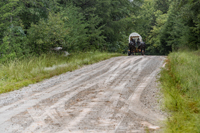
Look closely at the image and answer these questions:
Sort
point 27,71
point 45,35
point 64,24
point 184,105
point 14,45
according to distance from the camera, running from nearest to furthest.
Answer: point 184,105
point 27,71
point 14,45
point 45,35
point 64,24

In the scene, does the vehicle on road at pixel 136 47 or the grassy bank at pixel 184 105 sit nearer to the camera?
the grassy bank at pixel 184 105

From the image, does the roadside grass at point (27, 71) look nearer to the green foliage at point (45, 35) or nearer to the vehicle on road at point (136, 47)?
the green foliage at point (45, 35)

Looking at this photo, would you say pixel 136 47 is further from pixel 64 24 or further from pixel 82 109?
pixel 82 109

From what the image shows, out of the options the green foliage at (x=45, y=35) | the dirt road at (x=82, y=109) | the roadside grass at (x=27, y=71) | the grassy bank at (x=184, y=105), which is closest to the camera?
the grassy bank at (x=184, y=105)

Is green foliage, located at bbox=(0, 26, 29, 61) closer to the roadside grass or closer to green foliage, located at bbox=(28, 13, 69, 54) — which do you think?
green foliage, located at bbox=(28, 13, 69, 54)

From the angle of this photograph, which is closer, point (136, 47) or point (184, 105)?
point (184, 105)

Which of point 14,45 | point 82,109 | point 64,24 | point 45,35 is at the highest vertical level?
point 64,24

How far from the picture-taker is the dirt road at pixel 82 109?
3.34 meters

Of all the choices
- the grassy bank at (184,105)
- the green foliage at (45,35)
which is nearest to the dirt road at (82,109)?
the grassy bank at (184,105)

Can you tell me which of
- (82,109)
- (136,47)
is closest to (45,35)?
(82,109)

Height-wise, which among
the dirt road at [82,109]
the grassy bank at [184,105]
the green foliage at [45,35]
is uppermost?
the green foliage at [45,35]

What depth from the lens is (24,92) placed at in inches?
236

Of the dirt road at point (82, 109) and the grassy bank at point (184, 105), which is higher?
the grassy bank at point (184, 105)

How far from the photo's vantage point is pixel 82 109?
418 cm
